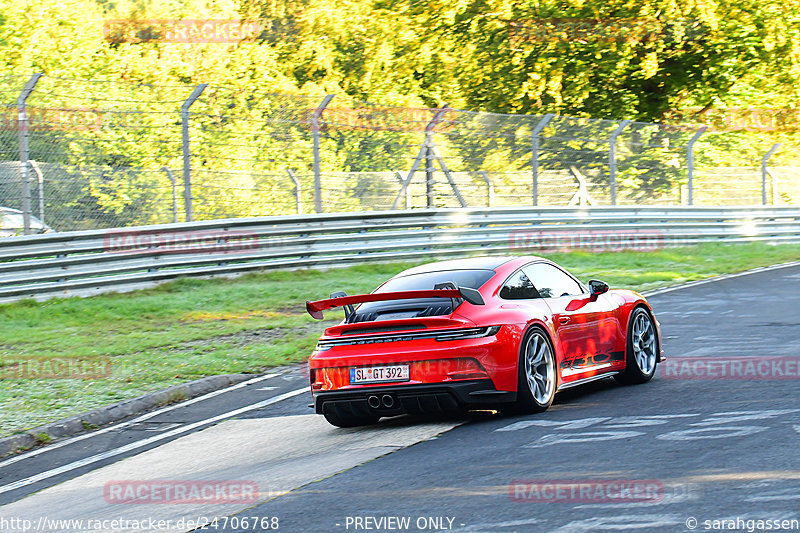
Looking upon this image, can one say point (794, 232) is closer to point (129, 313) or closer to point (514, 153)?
point (514, 153)

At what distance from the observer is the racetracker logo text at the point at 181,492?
622 centimetres

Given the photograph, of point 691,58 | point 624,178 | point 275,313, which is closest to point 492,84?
point 691,58

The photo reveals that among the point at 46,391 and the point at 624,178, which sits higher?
the point at 624,178

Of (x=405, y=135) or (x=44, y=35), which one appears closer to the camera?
(x=405, y=135)

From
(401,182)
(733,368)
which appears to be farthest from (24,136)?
(733,368)

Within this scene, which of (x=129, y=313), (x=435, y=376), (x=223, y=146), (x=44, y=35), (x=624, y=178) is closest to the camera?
(x=435, y=376)

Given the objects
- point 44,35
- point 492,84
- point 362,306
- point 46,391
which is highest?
point 44,35

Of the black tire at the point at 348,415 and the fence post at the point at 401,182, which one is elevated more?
the fence post at the point at 401,182

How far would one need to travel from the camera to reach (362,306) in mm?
8438

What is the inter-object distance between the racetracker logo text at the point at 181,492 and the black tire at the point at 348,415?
1489mm

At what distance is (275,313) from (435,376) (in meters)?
7.49

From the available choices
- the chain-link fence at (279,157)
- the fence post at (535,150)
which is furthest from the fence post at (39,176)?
the fence post at (535,150)

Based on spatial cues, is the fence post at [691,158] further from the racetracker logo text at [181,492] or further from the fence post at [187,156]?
the racetracker logo text at [181,492]

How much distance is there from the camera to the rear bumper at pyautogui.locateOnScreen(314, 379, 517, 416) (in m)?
7.60
